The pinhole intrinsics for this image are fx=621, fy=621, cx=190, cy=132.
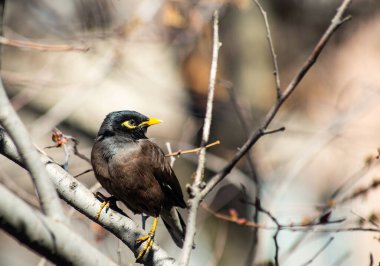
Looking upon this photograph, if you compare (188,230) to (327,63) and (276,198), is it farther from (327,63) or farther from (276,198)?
(327,63)

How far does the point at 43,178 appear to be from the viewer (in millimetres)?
2775

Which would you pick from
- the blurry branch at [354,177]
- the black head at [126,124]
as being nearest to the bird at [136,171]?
the black head at [126,124]

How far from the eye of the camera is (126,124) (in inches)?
228

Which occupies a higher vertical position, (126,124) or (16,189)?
(126,124)

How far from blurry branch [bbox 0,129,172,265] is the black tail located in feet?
5.31

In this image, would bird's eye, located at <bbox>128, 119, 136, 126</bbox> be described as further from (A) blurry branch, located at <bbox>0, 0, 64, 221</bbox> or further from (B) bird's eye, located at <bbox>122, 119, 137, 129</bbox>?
(A) blurry branch, located at <bbox>0, 0, 64, 221</bbox>

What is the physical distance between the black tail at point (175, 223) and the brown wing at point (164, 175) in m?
0.14

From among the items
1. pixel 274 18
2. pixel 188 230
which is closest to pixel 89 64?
pixel 274 18

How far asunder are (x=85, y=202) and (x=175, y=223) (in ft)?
6.58

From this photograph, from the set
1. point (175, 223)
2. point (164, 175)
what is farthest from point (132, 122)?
point (175, 223)

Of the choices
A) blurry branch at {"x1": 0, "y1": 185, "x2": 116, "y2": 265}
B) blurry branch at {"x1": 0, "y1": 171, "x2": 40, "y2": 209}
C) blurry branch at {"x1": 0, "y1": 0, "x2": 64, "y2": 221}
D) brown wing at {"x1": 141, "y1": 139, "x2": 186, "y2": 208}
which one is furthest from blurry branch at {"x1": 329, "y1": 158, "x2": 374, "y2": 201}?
blurry branch at {"x1": 0, "y1": 0, "x2": 64, "y2": 221}

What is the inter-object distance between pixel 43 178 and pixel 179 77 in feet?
32.0

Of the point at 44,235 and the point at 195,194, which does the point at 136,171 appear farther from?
the point at 44,235

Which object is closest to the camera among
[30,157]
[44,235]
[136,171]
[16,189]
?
[44,235]
